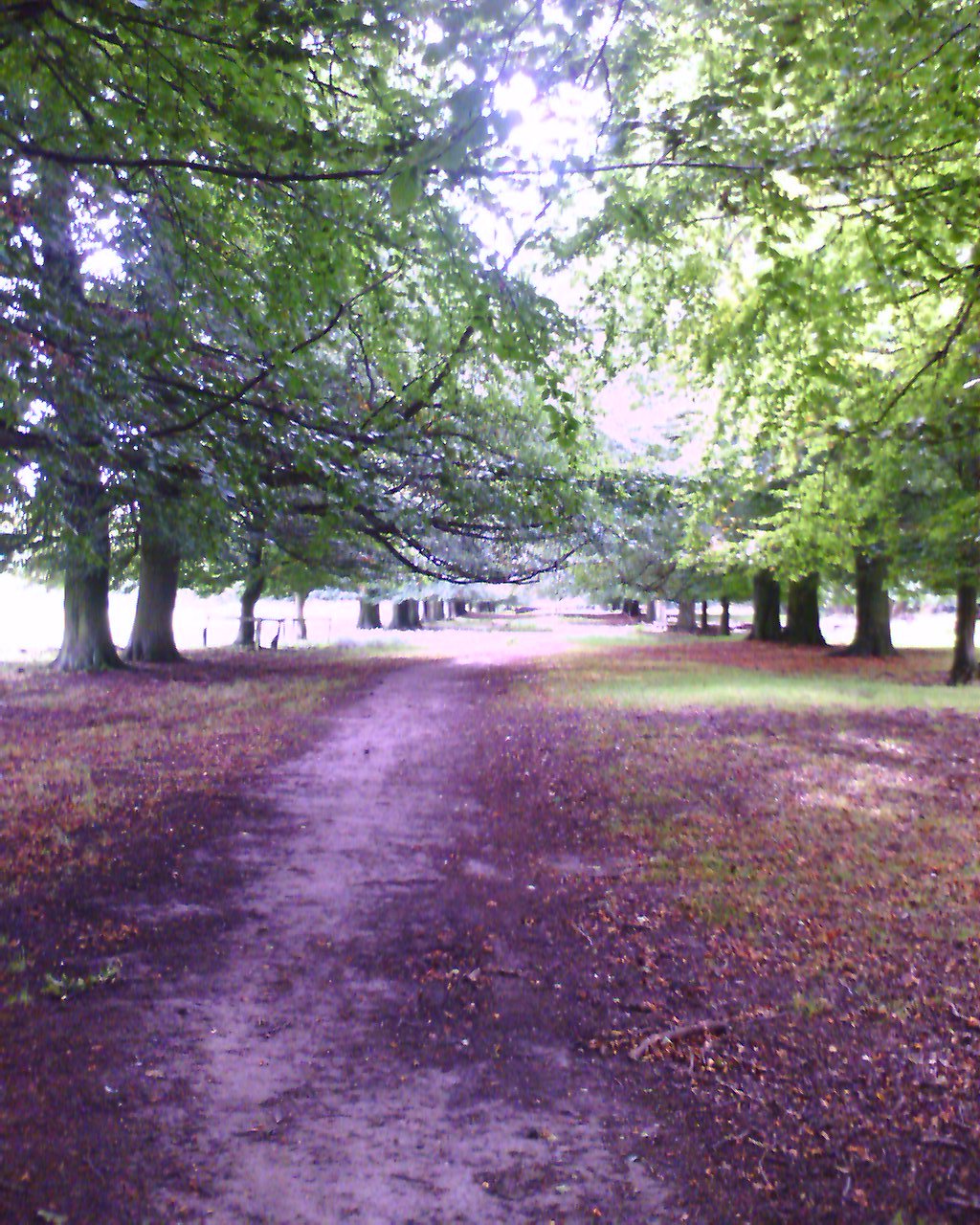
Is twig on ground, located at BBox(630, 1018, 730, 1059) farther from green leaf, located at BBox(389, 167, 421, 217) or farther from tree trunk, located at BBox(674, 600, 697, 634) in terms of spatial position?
tree trunk, located at BBox(674, 600, 697, 634)

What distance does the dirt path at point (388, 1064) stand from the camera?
3.20m

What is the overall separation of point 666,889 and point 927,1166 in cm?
333

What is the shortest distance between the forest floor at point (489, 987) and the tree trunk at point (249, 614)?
71.2ft

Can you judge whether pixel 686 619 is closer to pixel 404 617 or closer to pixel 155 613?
pixel 404 617

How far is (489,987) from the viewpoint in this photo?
5.03 metres

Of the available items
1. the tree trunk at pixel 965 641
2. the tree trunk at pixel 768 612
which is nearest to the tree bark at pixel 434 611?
the tree trunk at pixel 768 612

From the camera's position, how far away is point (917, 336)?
9.77 metres

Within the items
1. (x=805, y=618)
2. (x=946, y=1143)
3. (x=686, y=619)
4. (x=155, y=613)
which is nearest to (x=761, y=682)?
Answer: (x=805, y=618)

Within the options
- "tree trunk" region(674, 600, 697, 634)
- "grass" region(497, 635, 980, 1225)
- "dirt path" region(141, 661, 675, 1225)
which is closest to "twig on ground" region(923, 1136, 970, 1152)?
"grass" region(497, 635, 980, 1225)

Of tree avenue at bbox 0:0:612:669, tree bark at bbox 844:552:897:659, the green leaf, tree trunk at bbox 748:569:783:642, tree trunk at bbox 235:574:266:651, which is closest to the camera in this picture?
the green leaf

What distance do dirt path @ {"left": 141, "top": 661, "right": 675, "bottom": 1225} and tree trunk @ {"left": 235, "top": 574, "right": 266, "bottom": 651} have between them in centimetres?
2613

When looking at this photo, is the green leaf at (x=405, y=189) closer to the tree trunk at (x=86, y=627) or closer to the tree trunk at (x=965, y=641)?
the tree trunk at (x=86, y=627)

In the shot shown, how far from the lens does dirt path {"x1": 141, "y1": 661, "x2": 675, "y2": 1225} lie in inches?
126

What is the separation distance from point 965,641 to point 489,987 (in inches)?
738
